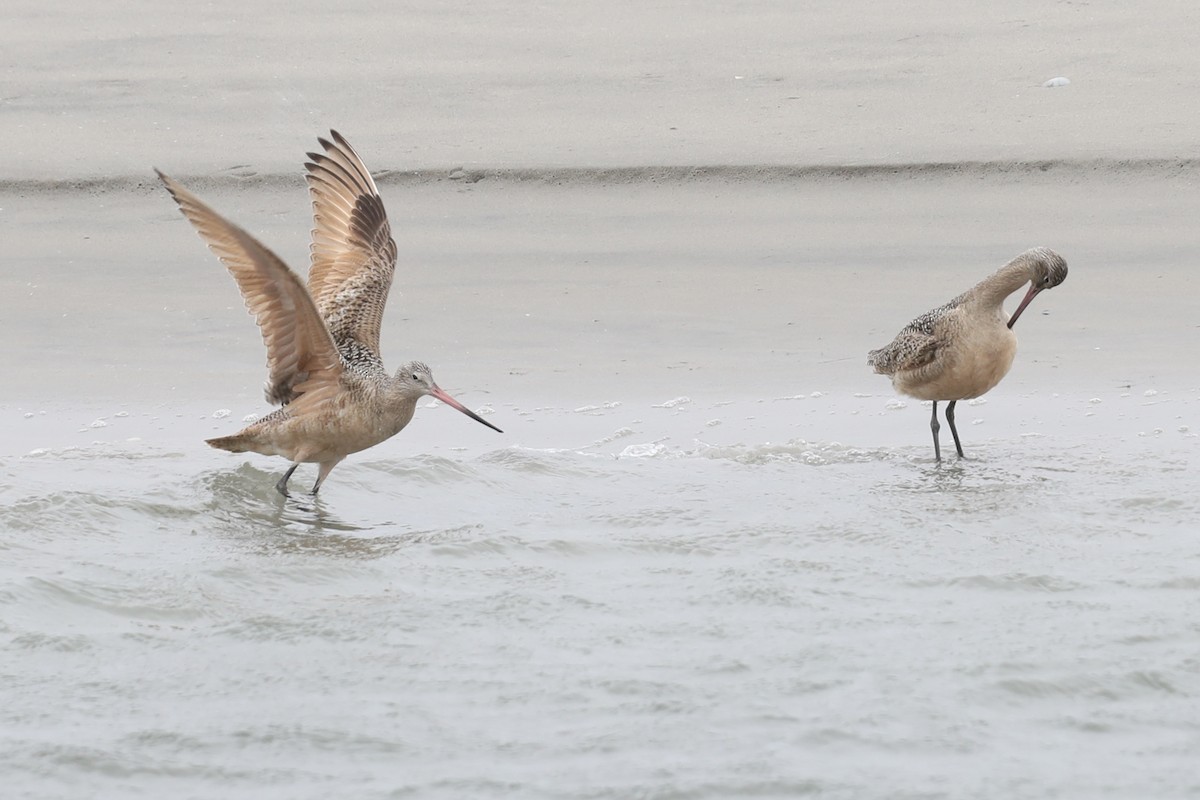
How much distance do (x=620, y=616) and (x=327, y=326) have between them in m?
2.14

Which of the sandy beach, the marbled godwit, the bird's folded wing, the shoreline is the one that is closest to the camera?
the sandy beach

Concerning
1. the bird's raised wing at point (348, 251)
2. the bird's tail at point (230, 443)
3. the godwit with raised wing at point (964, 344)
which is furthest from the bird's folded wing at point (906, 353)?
the bird's tail at point (230, 443)

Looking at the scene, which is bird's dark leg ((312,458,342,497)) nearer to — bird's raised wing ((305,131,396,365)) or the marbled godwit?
the marbled godwit

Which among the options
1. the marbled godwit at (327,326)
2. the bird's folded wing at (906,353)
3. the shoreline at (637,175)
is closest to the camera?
the marbled godwit at (327,326)

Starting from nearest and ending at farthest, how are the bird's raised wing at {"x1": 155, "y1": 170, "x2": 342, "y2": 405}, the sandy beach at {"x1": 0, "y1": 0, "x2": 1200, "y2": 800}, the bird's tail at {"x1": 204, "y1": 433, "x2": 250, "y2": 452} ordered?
the sandy beach at {"x1": 0, "y1": 0, "x2": 1200, "y2": 800} < the bird's raised wing at {"x1": 155, "y1": 170, "x2": 342, "y2": 405} < the bird's tail at {"x1": 204, "y1": 433, "x2": 250, "y2": 452}

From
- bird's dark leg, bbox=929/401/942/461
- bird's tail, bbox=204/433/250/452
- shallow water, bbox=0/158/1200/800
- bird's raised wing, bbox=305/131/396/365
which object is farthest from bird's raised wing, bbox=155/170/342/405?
bird's dark leg, bbox=929/401/942/461

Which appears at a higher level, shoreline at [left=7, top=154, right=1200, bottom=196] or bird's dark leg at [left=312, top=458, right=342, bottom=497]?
shoreline at [left=7, top=154, right=1200, bottom=196]

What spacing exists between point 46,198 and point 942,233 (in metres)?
5.02

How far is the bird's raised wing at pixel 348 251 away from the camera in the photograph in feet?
24.4

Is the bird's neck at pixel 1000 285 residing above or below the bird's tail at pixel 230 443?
above

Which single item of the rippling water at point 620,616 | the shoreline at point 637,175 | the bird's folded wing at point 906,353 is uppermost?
the shoreline at point 637,175

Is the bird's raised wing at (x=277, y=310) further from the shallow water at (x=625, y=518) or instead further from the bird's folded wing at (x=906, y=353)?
the bird's folded wing at (x=906, y=353)

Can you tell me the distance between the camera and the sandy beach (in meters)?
4.89

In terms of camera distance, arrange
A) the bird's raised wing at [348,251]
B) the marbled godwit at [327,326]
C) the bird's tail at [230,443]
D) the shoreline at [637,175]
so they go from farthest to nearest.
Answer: the shoreline at [637,175] < the bird's raised wing at [348,251] < the bird's tail at [230,443] < the marbled godwit at [327,326]
